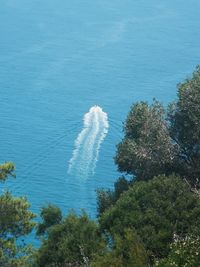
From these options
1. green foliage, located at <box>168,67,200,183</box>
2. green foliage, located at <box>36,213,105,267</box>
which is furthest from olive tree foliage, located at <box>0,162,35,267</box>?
green foliage, located at <box>168,67,200,183</box>

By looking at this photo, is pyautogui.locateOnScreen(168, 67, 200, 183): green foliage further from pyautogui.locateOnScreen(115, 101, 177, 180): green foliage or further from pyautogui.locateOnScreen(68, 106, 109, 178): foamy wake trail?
A: pyautogui.locateOnScreen(68, 106, 109, 178): foamy wake trail

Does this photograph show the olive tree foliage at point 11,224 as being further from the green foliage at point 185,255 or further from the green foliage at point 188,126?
the green foliage at point 185,255

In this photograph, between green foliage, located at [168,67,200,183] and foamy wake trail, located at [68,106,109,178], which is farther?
foamy wake trail, located at [68,106,109,178]

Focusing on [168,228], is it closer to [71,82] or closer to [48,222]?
[48,222]

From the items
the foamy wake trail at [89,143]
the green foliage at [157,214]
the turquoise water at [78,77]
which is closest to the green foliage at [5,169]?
the green foliage at [157,214]

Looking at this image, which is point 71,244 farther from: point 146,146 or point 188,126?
point 188,126

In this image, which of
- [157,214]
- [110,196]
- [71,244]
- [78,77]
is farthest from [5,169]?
[78,77]

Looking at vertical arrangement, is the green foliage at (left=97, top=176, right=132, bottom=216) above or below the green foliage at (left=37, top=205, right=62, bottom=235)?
above
